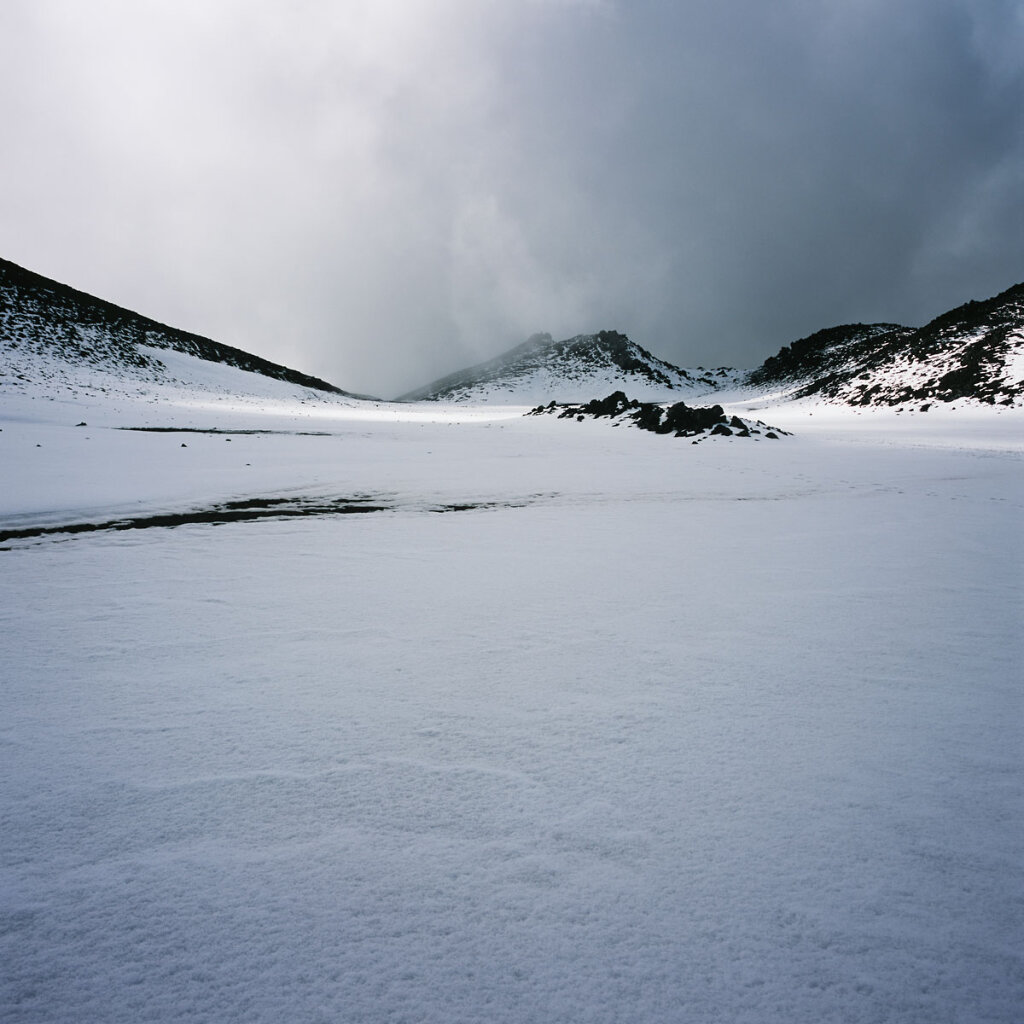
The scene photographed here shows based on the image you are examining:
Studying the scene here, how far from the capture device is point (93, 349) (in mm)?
38531

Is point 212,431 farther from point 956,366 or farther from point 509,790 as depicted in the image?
point 956,366

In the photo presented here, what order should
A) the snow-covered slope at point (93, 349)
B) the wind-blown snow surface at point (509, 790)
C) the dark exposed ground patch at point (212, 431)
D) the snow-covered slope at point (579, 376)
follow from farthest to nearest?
the snow-covered slope at point (579, 376) → the snow-covered slope at point (93, 349) → the dark exposed ground patch at point (212, 431) → the wind-blown snow surface at point (509, 790)

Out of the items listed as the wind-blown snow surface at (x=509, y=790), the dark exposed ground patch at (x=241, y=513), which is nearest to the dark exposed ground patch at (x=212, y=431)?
the dark exposed ground patch at (x=241, y=513)

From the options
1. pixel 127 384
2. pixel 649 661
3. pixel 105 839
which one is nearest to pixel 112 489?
pixel 105 839

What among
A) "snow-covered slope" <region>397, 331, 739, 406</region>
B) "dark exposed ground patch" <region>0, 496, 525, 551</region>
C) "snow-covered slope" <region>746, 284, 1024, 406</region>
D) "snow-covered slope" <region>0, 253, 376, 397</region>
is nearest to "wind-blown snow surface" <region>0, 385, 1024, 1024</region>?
"dark exposed ground patch" <region>0, 496, 525, 551</region>

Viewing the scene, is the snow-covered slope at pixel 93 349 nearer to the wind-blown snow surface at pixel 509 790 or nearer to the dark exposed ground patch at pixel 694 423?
the dark exposed ground patch at pixel 694 423

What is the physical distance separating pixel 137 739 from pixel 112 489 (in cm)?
637

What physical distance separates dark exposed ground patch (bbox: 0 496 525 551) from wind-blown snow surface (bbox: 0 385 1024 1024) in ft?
2.74

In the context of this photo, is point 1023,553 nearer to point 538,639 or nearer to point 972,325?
point 538,639

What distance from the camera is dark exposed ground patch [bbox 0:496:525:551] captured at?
5.06m

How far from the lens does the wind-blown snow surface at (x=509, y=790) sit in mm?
1230

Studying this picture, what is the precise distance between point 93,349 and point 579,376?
262 feet

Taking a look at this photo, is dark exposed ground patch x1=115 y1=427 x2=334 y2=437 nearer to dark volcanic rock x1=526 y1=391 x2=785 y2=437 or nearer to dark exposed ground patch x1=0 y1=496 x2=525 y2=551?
dark exposed ground patch x1=0 y1=496 x2=525 y2=551

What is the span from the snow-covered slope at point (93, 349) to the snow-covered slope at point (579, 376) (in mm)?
40416
